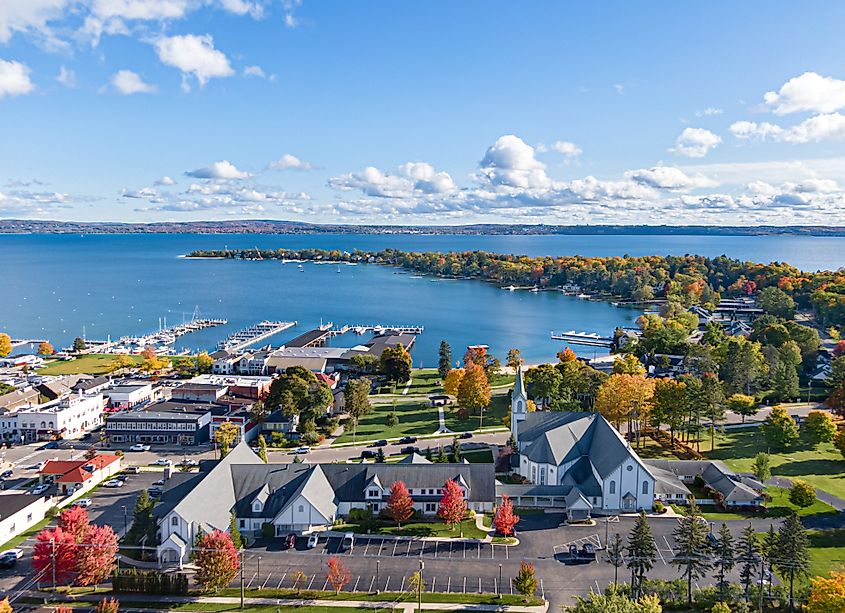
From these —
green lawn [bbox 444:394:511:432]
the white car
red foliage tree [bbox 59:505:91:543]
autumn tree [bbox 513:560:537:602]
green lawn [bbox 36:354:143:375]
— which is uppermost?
red foliage tree [bbox 59:505:91:543]

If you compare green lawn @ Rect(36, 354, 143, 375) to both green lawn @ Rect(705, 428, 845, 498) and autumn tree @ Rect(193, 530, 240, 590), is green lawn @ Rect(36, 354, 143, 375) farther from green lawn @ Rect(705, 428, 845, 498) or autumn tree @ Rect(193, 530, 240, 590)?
green lawn @ Rect(705, 428, 845, 498)

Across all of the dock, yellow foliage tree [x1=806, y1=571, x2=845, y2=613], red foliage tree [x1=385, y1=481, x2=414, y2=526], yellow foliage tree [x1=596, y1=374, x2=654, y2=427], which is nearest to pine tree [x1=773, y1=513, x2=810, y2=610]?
yellow foliage tree [x1=806, y1=571, x2=845, y2=613]

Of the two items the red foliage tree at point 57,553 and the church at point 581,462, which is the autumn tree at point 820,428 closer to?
the church at point 581,462

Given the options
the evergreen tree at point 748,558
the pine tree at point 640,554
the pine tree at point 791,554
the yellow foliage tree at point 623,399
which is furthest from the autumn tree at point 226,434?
the pine tree at point 791,554

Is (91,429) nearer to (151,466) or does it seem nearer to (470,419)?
(151,466)

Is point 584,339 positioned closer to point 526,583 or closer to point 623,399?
point 623,399

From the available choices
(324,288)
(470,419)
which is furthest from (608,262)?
(470,419)

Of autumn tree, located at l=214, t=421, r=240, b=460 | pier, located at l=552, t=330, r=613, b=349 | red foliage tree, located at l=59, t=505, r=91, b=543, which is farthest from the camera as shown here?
pier, located at l=552, t=330, r=613, b=349
